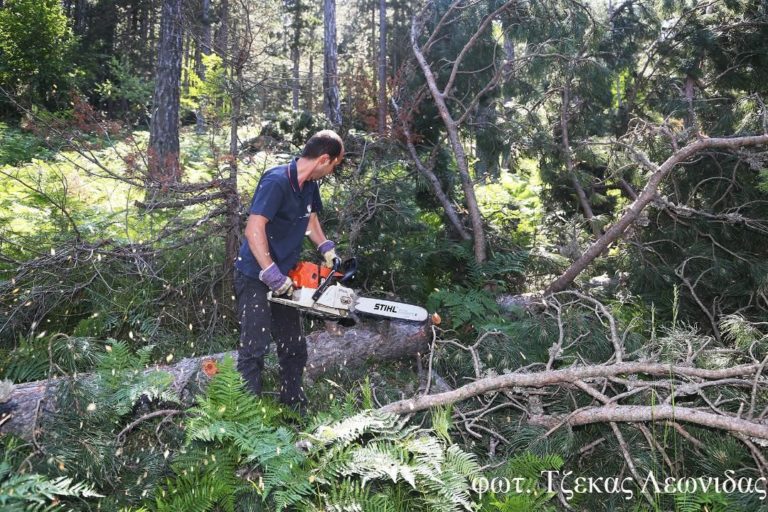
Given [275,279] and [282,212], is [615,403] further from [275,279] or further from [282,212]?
[282,212]

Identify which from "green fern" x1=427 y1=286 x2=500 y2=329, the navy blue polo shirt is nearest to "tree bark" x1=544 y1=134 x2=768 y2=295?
"green fern" x1=427 y1=286 x2=500 y2=329

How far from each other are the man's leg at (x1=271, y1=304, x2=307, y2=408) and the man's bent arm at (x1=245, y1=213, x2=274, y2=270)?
563mm

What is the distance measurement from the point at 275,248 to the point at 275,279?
331 mm

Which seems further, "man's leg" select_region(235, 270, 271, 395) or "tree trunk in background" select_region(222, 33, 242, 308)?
"tree trunk in background" select_region(222, 33, 242, 308)

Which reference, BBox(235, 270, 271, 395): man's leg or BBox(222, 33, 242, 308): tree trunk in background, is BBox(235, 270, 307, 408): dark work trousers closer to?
BBox(235, 270, 271, 395): man's leg

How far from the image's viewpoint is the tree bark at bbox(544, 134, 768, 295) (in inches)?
197

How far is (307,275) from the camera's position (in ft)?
12.6

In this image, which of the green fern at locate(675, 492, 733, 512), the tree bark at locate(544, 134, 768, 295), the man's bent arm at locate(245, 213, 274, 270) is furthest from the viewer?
the tree bark at locate(544, 134, 768, 295)

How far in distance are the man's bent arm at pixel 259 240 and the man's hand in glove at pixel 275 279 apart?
1.3 inches

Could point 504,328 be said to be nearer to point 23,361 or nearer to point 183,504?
point 183,504

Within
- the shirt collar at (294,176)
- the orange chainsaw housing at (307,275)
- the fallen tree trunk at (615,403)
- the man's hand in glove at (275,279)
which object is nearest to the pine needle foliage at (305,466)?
the fallen tree trunk at (615,403)

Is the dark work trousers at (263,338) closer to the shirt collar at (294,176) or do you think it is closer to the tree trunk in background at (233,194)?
the shirt collar at (294,176)

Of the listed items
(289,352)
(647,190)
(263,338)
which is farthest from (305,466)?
(647,190)

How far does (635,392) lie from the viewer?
11.3 ft
